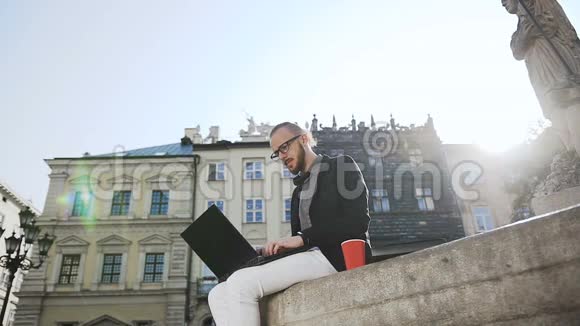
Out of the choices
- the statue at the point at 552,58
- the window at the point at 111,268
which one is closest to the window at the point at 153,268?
the window at the point at 111,268

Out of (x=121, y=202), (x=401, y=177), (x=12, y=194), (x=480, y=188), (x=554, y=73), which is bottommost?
(x=554, y=73)

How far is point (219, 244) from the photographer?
106 inches

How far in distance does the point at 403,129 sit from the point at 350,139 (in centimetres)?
396

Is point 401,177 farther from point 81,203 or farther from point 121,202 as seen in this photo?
point 81,203

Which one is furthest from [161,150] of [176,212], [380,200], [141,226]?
[380,200]

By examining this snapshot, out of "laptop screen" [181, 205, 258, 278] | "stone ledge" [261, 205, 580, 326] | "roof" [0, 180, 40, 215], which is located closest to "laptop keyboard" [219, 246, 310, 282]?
"laptop screen" [181, 205, 258, 278]

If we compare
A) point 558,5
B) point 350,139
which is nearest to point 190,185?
point 350,139

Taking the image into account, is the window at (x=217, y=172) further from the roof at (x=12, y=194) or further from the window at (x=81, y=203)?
the roof at (x=12, y=194)

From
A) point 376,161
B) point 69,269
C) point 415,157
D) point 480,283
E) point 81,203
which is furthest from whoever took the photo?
point 415,157

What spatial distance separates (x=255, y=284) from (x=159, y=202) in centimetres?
2446

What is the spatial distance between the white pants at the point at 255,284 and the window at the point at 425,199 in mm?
23938

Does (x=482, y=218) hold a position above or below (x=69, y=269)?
above

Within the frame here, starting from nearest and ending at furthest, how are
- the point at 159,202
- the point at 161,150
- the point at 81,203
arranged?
the point at 81,203 → the point at 159,202 → the point at 161,150

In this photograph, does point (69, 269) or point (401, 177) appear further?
point (401, 177)
